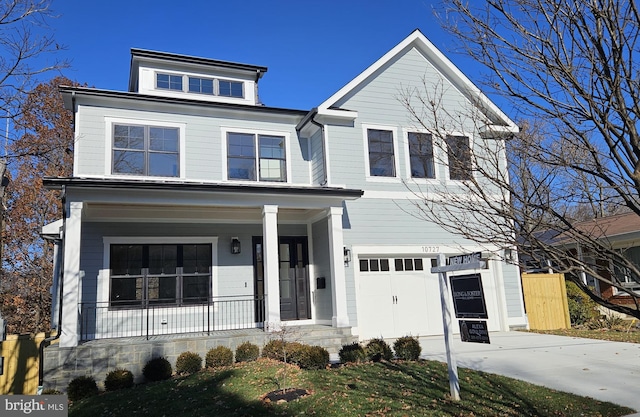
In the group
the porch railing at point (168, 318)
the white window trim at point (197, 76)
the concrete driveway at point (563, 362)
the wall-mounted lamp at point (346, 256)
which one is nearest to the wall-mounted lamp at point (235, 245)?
the porch railing at point (168, 318)

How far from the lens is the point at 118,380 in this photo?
29.4 ft

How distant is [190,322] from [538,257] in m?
10.5

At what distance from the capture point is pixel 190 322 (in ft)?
40.4

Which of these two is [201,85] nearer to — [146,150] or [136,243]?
[146,150]

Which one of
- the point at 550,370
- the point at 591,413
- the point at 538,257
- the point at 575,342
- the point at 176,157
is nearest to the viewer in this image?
the point at 538,257

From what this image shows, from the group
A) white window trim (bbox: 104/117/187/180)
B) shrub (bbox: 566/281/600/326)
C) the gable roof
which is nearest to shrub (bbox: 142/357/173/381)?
white window trim (bbox: 104/117/187/180)

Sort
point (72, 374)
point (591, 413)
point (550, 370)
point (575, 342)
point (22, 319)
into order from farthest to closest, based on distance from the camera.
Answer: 1. point (22, 319)
2. point (575, 342)
3. point (72, 374)
4. point (550, 370)
5. point (591, 413)

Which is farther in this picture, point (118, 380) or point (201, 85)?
point (201, 85)

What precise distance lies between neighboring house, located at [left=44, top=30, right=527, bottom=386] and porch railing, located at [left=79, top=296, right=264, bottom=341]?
3 cm

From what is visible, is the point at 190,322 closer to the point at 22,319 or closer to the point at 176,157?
the point at 176,157

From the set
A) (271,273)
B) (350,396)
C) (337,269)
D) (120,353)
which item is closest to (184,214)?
(271,273)

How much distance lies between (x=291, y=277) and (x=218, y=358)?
4097 millimetres

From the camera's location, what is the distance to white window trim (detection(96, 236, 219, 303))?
1175 cm

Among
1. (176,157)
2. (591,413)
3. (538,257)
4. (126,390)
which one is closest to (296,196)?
(176,157)
